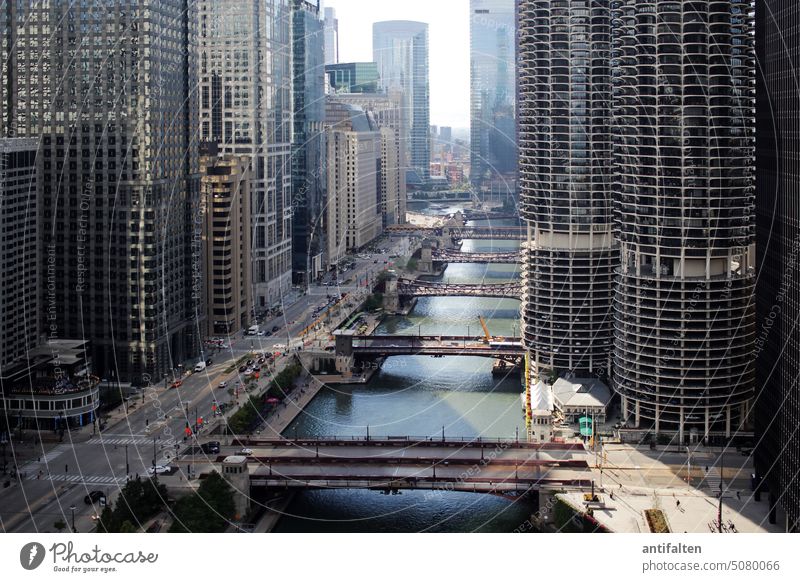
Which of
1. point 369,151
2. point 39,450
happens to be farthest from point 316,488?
point 369,151

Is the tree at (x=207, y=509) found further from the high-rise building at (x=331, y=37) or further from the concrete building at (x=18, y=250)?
the high-rise building at (x=331, y=37)

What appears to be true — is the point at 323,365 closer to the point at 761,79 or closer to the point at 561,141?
the point at 561,141

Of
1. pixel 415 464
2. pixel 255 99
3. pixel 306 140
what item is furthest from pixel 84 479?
pixel 306 140

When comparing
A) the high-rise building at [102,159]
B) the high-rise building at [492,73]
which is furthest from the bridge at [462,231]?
the high-rise building at [102,159]

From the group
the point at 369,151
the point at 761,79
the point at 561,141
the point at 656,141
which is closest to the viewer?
the point at 761,79

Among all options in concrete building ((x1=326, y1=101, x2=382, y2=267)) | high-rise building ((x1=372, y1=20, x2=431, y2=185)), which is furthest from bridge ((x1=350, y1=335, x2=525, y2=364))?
concrete building ((x1=326, y1=101, x2=382, y2=267))

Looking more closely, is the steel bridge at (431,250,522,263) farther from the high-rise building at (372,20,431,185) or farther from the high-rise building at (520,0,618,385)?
the high-rise building at (520,0,618,385)

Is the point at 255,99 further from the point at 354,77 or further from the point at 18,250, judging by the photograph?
the point at 354,77
